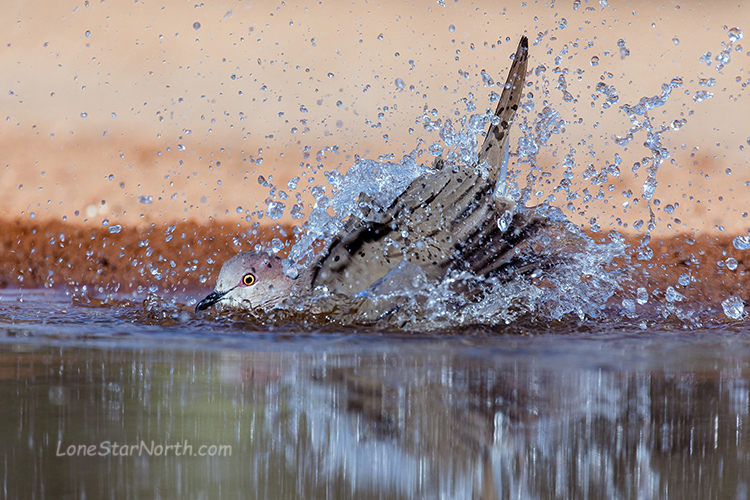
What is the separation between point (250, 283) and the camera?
14.6 feet

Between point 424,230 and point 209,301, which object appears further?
point 209,301

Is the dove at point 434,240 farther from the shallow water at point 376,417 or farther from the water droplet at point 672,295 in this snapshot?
the shallow water at point 376,417

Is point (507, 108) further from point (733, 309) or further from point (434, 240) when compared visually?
point (733, 309)

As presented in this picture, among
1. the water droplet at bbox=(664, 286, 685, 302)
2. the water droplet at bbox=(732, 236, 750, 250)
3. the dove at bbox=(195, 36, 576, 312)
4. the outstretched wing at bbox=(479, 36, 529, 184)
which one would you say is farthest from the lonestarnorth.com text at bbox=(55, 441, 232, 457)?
the water droplet at bbox=(732, 236, 750, 250)

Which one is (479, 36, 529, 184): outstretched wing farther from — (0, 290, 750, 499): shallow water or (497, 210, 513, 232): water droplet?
(0, 290, 750, 499): shallow water

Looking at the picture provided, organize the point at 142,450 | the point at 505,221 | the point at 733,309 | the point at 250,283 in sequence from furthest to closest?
the point at 250,283, the point at 505,221, the point at 733,309, the point at 142,450

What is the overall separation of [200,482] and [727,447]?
3.40ft

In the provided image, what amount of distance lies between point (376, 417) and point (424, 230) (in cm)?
241

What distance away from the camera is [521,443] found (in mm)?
1589

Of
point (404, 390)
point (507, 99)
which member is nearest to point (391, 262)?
point (507, 99)

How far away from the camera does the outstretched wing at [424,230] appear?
13.6ft

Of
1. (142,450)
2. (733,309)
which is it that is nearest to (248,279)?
(733,309)

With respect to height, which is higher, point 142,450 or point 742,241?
point 742,241

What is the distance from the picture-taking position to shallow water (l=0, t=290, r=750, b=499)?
1371mm
